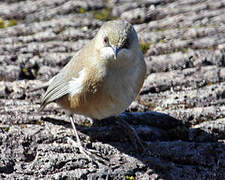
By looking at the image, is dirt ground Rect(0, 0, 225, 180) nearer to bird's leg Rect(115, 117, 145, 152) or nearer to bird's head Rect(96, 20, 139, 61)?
bird's leg Rect(115, 117, 145, 152)

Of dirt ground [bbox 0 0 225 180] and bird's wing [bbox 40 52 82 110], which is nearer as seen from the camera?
dirt ground [bbox 0 0 225 180]

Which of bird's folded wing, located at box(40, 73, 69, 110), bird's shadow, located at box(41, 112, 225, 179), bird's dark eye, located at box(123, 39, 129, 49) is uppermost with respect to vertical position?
bird's dark eye, located at box(123, 39, 129, 49)

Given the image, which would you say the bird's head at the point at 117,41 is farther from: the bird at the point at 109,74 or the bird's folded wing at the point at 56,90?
the bird's folded wing at the point at 56,90

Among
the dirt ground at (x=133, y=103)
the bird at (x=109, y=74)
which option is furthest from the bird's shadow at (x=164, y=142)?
the bird at (x=109, y=74)

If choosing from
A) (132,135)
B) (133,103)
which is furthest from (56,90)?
(132,135)

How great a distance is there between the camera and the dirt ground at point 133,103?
4656 millimetres

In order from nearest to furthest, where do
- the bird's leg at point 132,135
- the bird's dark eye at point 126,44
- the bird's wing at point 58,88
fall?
the bird's dark eye at point 126,44 < the bird's leg at point 132,135 < the bird's wing at point 58,88

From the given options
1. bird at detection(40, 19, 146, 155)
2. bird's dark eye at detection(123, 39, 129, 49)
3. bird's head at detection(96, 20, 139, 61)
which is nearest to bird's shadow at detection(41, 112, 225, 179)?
bird at detection(40, 19, 146, 155)

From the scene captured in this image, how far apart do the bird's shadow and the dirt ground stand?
0.05 ft

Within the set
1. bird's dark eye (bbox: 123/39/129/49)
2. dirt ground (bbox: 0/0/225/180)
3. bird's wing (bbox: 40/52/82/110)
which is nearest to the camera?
dirt ground (bbox: 0/0/225/180)

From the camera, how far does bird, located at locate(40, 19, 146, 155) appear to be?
4828mm

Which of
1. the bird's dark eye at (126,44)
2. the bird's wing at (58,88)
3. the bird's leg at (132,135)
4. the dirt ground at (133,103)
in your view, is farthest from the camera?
the bird's wing at (58,88)

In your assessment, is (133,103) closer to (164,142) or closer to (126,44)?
(164,142)

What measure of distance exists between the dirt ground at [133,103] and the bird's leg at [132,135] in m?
0.09
